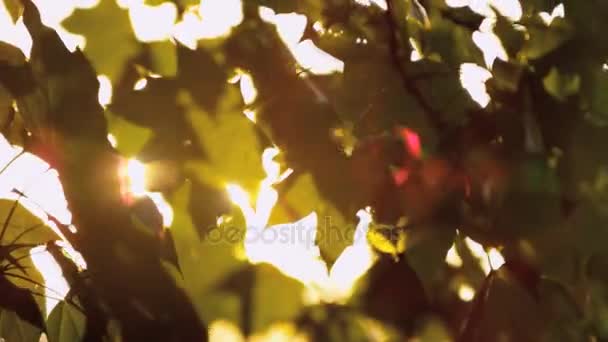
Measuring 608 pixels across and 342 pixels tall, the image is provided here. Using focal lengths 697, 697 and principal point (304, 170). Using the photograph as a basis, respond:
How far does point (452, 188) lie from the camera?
30.0 inches

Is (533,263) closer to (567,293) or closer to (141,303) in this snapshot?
(567,293)

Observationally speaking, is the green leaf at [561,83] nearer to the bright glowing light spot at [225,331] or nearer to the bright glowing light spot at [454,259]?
the bright glowing light spot at [454,259]

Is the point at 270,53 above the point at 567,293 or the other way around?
above

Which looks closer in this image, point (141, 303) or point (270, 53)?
point (141, 303)

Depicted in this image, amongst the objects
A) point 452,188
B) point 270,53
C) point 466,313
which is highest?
point 270,53

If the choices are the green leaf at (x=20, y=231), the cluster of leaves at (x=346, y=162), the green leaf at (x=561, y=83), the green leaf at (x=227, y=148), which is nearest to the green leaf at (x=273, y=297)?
the cluster of leaves at (x=346, y=162)

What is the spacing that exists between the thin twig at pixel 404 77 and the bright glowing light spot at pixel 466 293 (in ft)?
0.61

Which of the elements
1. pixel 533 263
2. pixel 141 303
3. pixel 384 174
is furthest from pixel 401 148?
pixel 141 303

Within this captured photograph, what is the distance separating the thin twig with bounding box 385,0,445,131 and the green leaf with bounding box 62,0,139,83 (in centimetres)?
29

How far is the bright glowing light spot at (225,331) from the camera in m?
0.76

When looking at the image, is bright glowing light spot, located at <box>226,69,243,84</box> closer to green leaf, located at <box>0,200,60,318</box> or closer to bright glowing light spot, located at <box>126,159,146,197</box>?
bright glowing light spot, located at <box>126,159,146,197</box>

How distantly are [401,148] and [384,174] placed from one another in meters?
0.04

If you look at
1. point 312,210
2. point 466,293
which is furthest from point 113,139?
point 466,293

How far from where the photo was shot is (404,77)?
0.79 m
